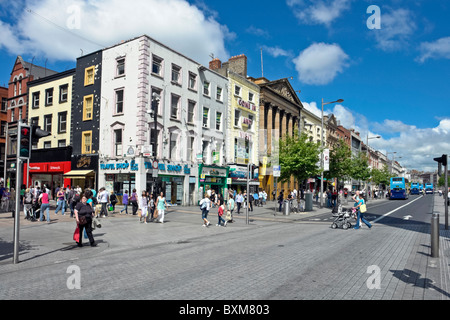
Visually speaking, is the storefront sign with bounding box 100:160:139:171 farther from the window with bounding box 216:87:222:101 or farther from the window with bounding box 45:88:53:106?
the window with bounding box 216:87:222:101

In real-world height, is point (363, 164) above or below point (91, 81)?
below

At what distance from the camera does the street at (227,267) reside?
19.5 ft

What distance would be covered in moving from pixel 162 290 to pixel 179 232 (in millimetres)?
9049

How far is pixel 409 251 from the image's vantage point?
10062 mm

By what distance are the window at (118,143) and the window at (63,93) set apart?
8152 millimetres

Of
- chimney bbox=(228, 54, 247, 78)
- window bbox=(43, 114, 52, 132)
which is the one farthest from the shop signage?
window bbox=(43, 114, 52, 132)

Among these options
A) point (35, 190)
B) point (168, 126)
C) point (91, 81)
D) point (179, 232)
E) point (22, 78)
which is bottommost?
point (179, 232)

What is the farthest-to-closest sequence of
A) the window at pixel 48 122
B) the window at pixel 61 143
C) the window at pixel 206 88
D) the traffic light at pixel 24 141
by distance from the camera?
1. the window at pixel 48 122
2. the window at pixel 206 88
3. the window at pixel 61 143
4. the traffic light at pixel 24 141

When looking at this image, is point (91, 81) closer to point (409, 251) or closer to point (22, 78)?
point (22, 78)

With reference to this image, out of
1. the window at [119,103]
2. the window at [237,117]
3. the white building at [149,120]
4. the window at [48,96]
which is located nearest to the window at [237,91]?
the window at [237,117]

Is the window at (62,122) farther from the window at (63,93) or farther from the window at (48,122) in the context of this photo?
the window at (48,122)

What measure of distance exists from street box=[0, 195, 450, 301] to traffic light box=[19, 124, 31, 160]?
280cm
